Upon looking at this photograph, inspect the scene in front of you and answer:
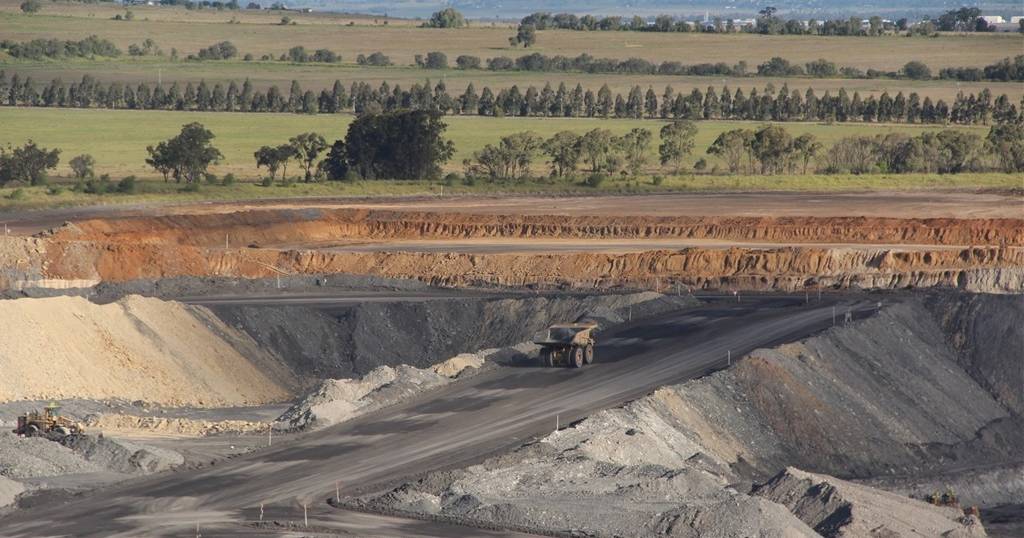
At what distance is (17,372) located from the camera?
51188mm

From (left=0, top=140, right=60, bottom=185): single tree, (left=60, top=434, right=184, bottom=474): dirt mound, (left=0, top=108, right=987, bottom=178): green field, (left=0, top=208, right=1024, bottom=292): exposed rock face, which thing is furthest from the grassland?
(left=60, top=434, right=184, bottom=474): dirt mound

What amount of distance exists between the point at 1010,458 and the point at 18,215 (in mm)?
58895

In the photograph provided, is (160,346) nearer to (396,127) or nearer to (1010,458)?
(1010,458)

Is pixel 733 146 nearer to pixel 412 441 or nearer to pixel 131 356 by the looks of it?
pixel 131 356

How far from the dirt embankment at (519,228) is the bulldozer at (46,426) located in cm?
3791

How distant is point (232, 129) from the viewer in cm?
15650

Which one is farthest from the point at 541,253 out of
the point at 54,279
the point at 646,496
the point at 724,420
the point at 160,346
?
the point at 646,496

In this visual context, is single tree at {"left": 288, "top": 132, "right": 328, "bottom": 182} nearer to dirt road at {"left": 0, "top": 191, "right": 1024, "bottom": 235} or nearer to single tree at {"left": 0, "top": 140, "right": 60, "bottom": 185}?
dirt road at {"left": 0, "top": 191, "right": 1024, "bottom": 235}

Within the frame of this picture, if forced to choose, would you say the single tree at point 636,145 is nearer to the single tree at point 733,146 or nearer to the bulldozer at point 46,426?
the single tree at point 733,146

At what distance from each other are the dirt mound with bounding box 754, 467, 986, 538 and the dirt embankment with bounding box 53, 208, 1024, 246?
44625 mm

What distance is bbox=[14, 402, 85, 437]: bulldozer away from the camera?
1722 inches

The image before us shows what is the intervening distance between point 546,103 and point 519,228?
3412 inches

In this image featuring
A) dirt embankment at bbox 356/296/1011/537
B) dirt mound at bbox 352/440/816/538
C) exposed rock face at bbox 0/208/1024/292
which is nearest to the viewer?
dirt mound at bbox 352/440/816/538

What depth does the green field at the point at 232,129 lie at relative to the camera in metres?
138
